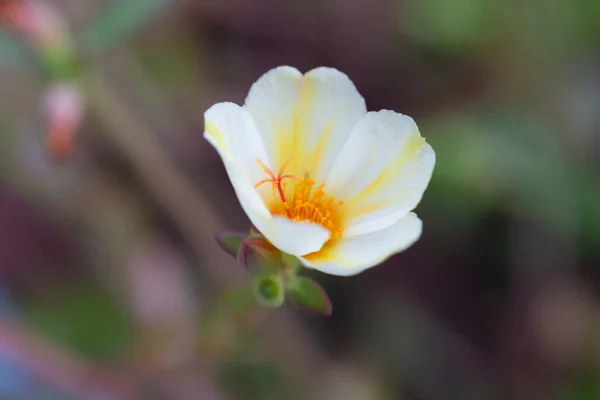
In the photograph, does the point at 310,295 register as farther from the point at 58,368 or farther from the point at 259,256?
the point at 58,368

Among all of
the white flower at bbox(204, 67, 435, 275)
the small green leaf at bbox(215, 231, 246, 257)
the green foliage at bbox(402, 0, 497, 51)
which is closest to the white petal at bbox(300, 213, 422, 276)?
the white flower at bbox(204, 67, 435, 275)

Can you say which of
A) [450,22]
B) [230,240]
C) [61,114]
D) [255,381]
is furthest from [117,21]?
[450,22]

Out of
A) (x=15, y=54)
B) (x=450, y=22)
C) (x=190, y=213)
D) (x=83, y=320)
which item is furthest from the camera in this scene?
(x=450, y=22)

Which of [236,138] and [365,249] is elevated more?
[236,138]

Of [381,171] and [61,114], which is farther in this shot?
[61,114]

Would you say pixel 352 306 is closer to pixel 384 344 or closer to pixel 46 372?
pixel 384 344

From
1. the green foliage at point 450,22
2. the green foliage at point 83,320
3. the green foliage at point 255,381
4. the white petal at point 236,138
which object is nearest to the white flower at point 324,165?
the white petal at point 236,138

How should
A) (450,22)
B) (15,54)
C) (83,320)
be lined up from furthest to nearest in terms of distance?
(450,22) → (83,320) → (15,54)
